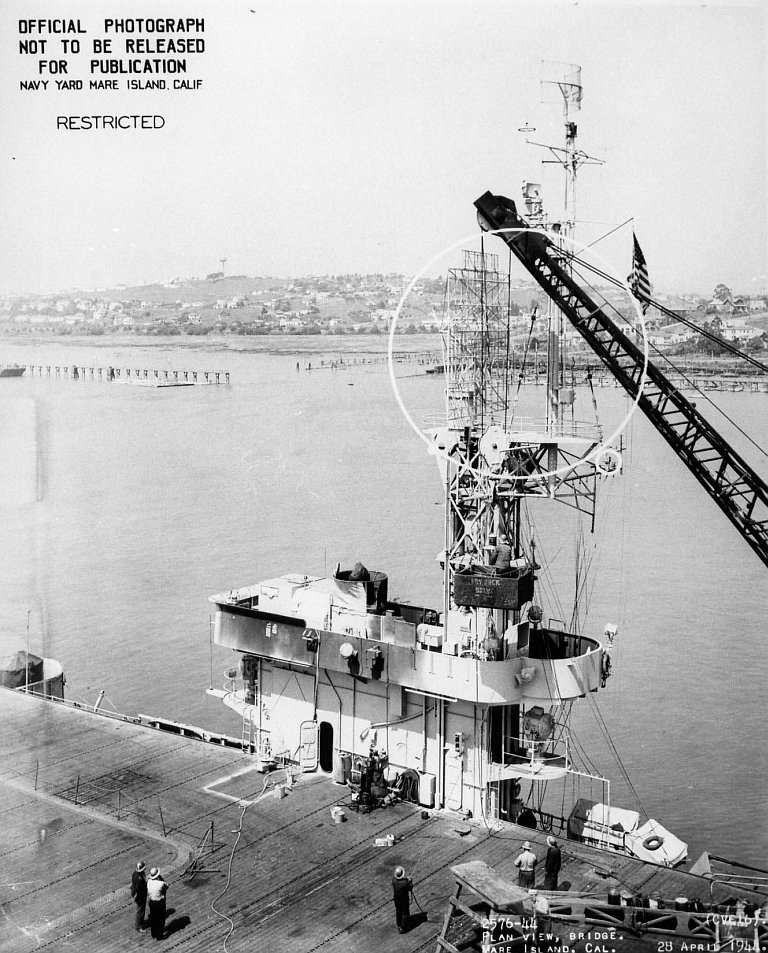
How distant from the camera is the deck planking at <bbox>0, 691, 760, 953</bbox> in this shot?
39.1 ft

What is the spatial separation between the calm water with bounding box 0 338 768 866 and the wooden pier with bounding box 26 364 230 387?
1.03 metres

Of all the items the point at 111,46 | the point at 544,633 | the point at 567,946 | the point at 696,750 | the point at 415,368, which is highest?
the point at 111,46

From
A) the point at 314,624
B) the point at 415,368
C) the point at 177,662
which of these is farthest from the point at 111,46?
the point at 415,368

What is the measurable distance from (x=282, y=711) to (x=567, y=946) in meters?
7.86

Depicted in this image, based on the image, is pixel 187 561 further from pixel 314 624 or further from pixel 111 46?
pixel 111 46

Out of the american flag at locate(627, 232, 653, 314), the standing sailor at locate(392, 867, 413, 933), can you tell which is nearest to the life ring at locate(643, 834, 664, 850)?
the standing sailor at locate(392, 867, 413, 933)

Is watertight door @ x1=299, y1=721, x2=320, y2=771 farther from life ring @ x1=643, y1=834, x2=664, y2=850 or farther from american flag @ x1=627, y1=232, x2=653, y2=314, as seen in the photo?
american flag @ x1=627, y1=232, x2=653, y2=314

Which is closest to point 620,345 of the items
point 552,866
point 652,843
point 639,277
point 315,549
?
point 639,277

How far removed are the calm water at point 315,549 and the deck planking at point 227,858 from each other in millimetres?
8199

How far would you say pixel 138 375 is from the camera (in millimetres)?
54969

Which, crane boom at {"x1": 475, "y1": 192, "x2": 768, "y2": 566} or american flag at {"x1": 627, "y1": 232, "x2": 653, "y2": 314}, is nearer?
american flag at {"x1": 627, "y1": 232, "x2": 653, "y2": 314}

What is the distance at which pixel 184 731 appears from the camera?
20656mm

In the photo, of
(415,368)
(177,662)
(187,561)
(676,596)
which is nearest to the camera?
(177,662)

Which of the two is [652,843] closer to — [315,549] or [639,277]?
[639,277]
